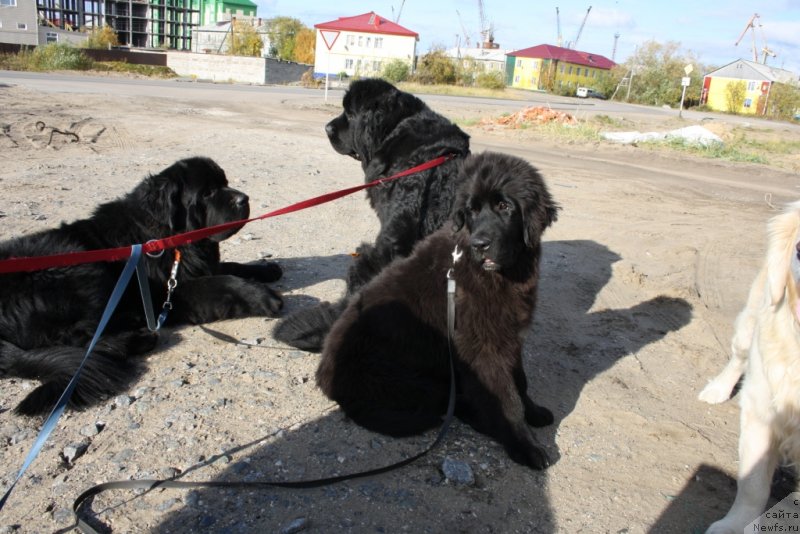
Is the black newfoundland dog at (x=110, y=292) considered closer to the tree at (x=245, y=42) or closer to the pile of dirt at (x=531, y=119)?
the pile of dirt at (x=531, y=119)

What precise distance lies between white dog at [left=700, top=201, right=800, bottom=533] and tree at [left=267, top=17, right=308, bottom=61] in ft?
241

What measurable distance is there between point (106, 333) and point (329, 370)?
169 centimetres

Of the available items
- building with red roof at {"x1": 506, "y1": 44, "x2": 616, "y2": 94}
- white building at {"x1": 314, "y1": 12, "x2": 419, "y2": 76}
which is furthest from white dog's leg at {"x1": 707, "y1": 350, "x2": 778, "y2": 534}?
building with red roof at {"x1": 506, "y1": 44, "x2": 616, "y2": 94}

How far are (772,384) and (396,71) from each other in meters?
49.4

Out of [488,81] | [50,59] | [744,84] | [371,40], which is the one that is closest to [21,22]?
[50,59]

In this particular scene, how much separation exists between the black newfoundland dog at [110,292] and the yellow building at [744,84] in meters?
56.0

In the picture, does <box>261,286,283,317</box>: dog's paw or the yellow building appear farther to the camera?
the yellow building

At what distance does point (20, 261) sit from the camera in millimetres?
2570

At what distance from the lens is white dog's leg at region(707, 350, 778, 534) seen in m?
2.65

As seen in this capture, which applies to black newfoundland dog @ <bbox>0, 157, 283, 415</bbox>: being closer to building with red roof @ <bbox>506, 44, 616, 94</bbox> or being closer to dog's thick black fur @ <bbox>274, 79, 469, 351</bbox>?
dog's thick black fur @ <bbox>274, 79, 469, 351</bbox>

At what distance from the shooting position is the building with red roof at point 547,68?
74.8 meters

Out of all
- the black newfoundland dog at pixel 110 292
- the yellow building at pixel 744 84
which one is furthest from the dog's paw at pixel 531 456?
the yellow building at pixel 744 84

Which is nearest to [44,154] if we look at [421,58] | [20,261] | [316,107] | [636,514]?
[20,261]

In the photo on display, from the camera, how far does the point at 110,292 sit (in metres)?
4.20
